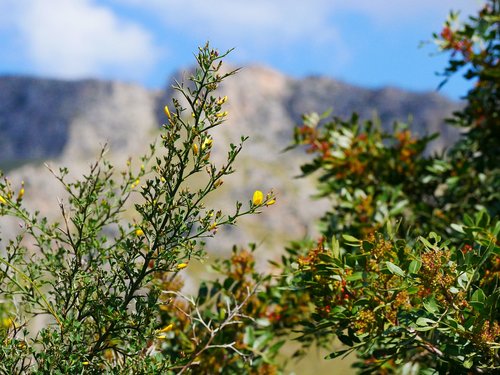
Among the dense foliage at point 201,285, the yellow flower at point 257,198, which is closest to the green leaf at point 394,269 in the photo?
the dense foliage at point 201,285

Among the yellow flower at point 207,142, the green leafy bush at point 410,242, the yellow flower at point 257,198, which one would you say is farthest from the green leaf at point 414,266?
the yellow flower at point 207,142

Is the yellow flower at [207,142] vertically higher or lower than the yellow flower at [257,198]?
higher

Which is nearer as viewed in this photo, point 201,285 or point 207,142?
point 207,142

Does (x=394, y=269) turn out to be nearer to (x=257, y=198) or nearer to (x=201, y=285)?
(x=257, y=198)

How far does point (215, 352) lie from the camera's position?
5445 mm

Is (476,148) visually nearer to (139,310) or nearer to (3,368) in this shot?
(139,310)

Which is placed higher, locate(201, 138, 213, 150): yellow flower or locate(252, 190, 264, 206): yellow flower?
locate(201, 138, 213, 150): yellow flower

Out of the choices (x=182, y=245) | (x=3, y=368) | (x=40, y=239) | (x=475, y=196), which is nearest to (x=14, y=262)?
(x=40, y=239)

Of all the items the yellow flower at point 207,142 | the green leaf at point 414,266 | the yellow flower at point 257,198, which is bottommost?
the green leaf at point 414,266

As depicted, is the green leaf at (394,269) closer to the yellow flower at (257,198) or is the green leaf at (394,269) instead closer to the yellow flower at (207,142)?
the yellow flower at (257,198)

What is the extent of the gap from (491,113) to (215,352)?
3.75m

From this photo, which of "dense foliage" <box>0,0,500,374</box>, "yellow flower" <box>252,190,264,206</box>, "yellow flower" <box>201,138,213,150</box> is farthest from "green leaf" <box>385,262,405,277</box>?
"yellow flower" <box>201,138,213,150</box>

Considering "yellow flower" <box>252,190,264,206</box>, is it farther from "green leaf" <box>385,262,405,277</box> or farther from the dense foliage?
"green leaf" <box>385,262,405,277</box>

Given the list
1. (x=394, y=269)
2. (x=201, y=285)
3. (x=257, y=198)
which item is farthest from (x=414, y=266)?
(x=201, y=285)
